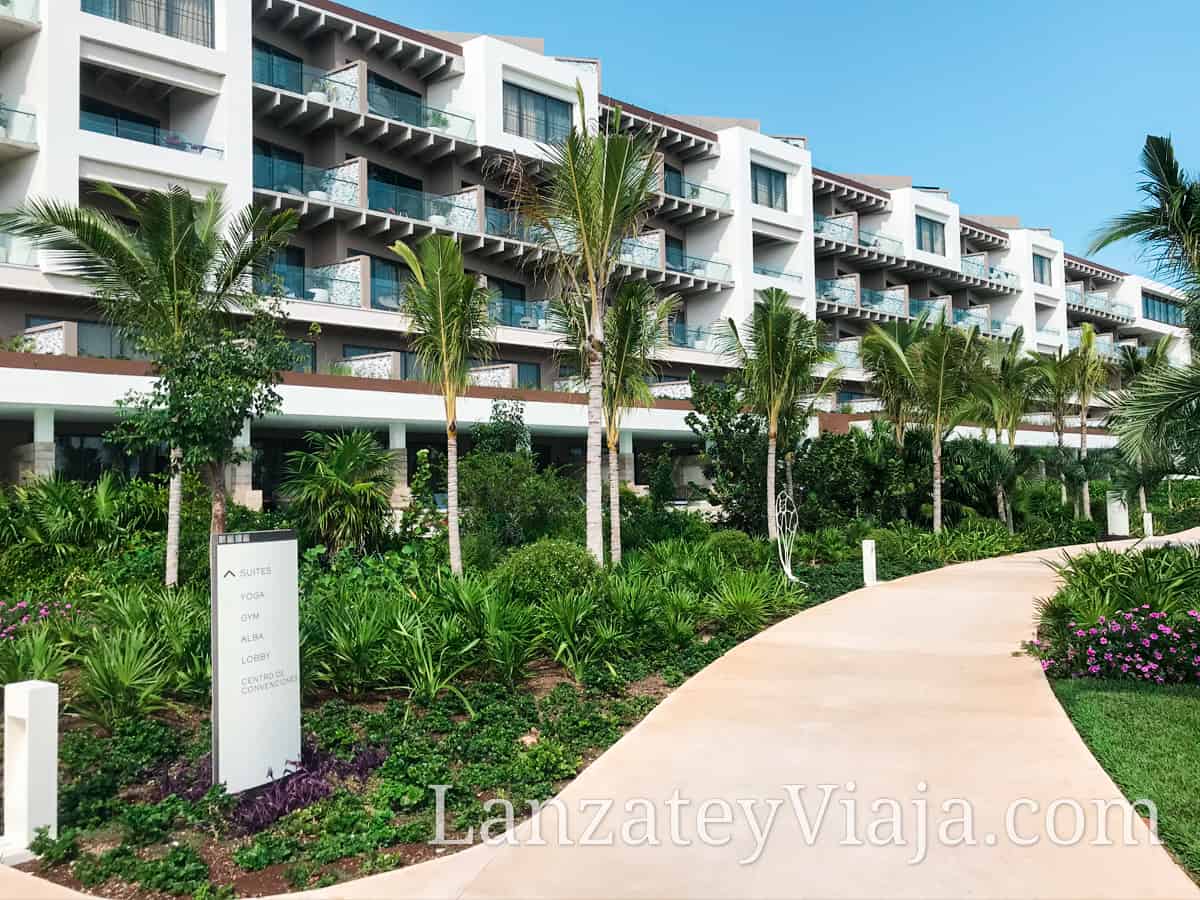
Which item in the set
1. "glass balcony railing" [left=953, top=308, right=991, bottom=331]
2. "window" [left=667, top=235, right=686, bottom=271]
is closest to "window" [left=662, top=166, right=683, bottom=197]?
"window" [left=667, top=235, right=686, bottom=271]

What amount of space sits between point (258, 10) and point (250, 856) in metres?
27.7

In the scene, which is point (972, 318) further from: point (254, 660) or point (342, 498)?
point (254, 660)

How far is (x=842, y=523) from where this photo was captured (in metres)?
23.8

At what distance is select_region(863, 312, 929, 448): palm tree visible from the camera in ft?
81.5

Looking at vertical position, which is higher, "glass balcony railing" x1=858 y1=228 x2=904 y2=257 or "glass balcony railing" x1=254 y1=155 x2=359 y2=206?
"glass balcony railing" x1=858 y1=228 x2=904 y2=257

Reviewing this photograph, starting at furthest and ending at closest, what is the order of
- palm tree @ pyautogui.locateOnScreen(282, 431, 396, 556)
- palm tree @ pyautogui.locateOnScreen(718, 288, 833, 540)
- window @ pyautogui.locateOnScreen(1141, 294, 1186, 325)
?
window @ pyautogui.locateOnScreen(1141, 294, 1186, 325) → palm tree @ pyautogui.locateOnScreen(718, 288, 833, 540) → palm tree @ pyautogui.locateOnScreen(282, 431, 396, 556)

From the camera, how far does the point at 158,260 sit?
1391 centimetres

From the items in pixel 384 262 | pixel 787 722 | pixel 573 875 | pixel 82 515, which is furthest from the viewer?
pixel 384 262

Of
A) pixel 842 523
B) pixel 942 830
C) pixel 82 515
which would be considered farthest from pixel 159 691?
pixel 842 523

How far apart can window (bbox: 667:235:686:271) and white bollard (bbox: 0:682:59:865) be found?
32.8m

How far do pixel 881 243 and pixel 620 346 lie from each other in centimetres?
3315

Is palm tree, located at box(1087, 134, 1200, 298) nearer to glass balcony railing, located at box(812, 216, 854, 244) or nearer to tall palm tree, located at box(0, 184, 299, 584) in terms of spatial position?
tall palm tree, located at box(0, 184, 299, 584)

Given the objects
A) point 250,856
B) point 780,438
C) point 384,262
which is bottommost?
point 250,856

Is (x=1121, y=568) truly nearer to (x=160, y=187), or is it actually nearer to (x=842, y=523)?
(x=842, y=523)
